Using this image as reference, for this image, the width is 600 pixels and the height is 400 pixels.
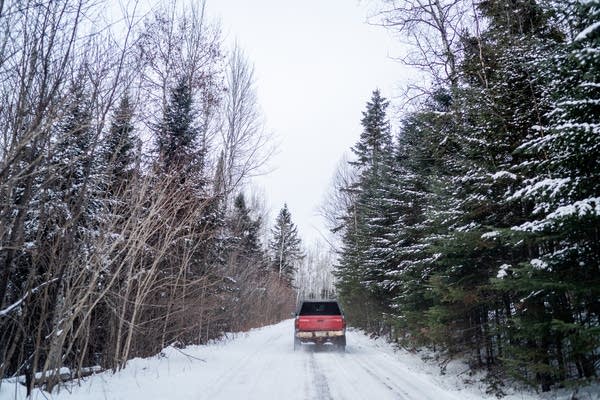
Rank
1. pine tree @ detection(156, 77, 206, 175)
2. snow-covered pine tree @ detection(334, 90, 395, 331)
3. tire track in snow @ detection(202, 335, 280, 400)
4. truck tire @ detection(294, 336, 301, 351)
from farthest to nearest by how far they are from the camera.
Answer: snow-covered pine tree @ detection(334, 90, 395, 331) < truck tire @ detection(294, 336, 301, 351) < pine tree @ detection(156, 77, 206, 175) < tire track in snow @ detection(202, 335, 280, 400)

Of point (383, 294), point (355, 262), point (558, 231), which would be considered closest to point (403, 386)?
point (558, 231)

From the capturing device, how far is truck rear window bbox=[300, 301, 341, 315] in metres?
14.1

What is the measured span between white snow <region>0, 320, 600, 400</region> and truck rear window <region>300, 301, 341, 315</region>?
12.0 ft

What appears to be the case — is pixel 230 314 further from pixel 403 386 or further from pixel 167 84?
pixel 403 386

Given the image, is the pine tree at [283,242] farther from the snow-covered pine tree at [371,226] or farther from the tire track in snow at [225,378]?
the tire track in snow at [225,378]

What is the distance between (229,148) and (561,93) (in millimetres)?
14800

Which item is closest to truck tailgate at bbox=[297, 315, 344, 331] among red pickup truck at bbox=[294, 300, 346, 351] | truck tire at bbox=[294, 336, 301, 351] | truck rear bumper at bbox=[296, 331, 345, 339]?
red pickup truck at bbox=[294, 300, 346, 351]

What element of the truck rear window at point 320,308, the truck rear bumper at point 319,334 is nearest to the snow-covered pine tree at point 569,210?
the truck rear bumper at point 319,334

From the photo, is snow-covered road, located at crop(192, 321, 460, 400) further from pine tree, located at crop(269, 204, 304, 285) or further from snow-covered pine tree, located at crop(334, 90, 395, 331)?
pine tree, located at crop(269, 204, 304, 285)

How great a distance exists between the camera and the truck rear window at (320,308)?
14094 millimetres

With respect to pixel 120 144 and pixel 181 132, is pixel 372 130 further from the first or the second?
→ pixel 120 144

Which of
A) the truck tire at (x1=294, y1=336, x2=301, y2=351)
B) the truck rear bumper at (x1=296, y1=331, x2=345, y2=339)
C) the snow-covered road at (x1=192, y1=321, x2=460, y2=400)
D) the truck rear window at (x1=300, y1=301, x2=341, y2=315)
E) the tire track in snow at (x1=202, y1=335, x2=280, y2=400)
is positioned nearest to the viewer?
the tire track in snow at (x1=202, y1=335, x2=280, y2=400)

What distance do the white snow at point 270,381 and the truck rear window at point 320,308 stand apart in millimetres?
3645

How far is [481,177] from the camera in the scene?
6.39 m
